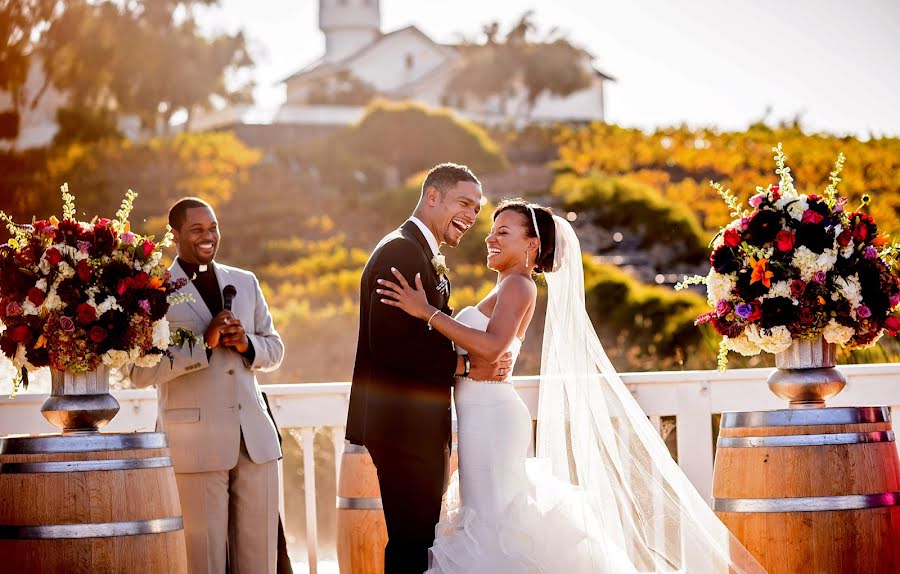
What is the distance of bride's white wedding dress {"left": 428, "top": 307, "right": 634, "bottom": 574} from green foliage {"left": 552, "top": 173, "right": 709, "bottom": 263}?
628 inches

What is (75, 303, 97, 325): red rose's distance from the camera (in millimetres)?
4477

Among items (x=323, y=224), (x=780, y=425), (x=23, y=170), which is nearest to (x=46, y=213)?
(x=23, y=170)

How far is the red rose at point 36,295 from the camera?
4.53 metres

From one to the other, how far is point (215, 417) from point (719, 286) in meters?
2.30

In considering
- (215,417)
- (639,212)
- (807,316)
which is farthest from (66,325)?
(639,212)

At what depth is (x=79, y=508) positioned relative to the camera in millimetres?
4246

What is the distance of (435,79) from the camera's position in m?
44.4

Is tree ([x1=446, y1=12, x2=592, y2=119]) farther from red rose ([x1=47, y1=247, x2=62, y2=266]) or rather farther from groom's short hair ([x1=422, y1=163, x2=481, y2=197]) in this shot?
red rose ([x1=47, y1=247, x2=62, y2=266])

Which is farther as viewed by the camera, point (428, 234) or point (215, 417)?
point (215, 417)

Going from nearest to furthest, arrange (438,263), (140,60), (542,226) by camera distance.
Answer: (438,263), (542,226), (140,60)

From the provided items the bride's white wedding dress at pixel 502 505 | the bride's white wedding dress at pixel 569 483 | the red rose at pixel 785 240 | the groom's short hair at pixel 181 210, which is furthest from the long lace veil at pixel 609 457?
the groom's short hair at pixel 181 210

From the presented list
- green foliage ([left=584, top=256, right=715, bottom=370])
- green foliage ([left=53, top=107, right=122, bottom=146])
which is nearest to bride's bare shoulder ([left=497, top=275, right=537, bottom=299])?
green foliage ([left=584, top=256, right=715, bottom=370])

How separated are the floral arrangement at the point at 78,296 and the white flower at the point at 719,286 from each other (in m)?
2.38

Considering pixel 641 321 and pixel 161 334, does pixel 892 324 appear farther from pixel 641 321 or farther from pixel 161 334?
pixel 641 321
